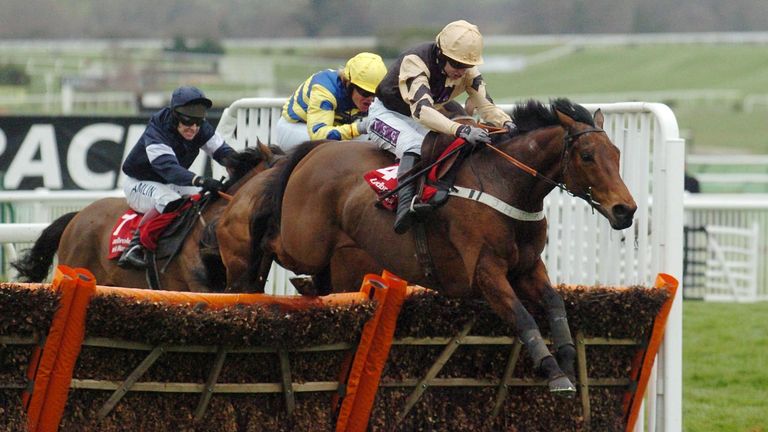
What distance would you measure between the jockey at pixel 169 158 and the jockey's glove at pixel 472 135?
219cm

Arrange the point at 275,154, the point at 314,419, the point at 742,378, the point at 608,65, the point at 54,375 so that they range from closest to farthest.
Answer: the point at 54,375 → the point at 314,419 → the point at 275,154 → the point at 742,378 → the point at 608,65

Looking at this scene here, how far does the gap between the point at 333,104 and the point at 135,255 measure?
154 centimetres

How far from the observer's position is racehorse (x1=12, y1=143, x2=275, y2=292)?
25.3ft

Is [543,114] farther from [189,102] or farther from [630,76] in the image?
[630,76]

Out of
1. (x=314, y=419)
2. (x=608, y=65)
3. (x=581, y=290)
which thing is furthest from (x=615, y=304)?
(x=608, y=65)

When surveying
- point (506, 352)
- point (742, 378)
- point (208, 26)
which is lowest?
point (742, 378)

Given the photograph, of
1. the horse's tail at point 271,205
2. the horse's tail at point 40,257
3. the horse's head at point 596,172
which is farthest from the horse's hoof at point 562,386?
the horse's tail at point 40,257

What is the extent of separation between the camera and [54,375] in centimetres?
527

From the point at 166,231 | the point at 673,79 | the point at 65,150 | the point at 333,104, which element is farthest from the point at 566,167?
the point at 673,79

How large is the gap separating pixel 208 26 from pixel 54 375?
107 ft

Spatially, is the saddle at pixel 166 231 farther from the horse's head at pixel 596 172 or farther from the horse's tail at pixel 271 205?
the horse's head at pixel 596 172

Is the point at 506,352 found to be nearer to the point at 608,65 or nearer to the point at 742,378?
the point at 742,378

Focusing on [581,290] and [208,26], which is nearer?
[581,290]

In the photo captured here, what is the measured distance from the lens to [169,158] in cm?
777
